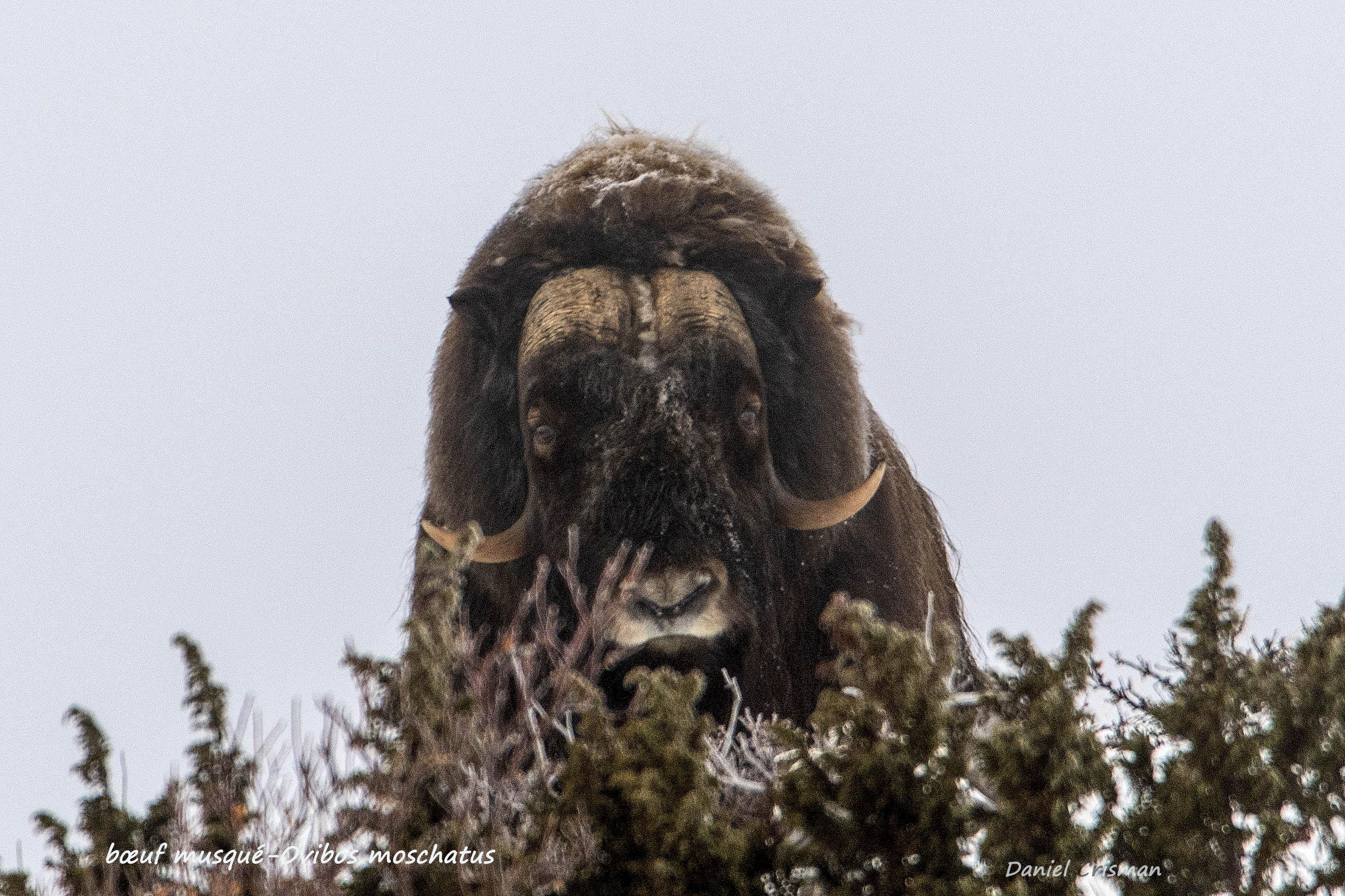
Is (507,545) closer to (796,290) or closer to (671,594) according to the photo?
(671,594)

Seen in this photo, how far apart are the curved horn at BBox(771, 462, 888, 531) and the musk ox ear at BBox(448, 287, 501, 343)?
3.61ft

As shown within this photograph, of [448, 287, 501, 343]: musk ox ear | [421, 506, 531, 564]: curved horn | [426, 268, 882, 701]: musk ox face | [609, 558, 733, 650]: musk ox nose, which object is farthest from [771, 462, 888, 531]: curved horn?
[448, 287, 501, 343]: musk ox ear

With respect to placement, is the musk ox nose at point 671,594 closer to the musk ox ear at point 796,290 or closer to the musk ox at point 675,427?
the musk ox at point 675,427

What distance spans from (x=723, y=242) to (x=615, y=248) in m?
0.37

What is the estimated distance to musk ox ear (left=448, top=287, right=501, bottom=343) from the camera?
4.92m

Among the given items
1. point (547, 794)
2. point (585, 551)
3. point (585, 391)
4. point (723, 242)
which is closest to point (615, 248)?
point (723, 242)

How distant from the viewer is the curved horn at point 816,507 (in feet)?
15.3

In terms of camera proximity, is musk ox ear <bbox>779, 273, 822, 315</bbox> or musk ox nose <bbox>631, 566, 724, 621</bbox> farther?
musk ox ear <bbox>779, 273, 822, 315</bbox>

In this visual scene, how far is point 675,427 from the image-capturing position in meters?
4.27

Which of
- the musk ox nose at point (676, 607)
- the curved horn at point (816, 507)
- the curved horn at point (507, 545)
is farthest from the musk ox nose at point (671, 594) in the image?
the curved horn at point (507, 545)

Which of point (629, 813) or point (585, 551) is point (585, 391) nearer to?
point (585, 551)

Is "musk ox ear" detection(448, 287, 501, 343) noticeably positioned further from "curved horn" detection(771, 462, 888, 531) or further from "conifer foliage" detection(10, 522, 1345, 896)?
"conifer foliage" detection(10, 522, 1345, 896)

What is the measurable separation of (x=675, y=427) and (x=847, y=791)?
1.70 metres

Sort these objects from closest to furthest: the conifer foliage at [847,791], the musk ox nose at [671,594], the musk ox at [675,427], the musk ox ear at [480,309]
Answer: the conifer foliage at [847,791] → the musk ox nose at [671,594] → the musk ox at [675,427] → the musk ox ear at [480,309]
